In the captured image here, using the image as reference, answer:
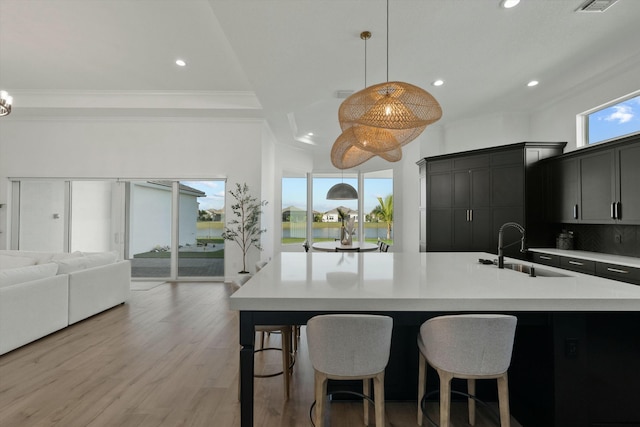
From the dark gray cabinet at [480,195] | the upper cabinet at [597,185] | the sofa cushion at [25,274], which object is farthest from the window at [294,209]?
the upper cabinet at [597,185]

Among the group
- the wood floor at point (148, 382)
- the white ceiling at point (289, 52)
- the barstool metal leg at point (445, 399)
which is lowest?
the wood floor at point (148, 382)

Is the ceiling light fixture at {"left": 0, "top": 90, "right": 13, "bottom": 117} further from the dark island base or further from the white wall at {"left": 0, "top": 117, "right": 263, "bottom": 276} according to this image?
the dark island base

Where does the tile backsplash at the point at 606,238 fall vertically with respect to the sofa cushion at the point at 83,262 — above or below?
above

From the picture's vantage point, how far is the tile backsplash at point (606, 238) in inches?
142

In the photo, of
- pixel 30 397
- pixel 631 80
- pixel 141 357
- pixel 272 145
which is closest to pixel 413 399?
pixel 141 357

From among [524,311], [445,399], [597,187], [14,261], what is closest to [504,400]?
[445,399]

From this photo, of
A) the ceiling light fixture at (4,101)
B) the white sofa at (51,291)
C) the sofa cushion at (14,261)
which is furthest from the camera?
the sofa cushion at (14,261)

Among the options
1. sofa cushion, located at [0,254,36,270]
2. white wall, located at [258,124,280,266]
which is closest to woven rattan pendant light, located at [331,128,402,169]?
white wall, located at [258,124,280,266]

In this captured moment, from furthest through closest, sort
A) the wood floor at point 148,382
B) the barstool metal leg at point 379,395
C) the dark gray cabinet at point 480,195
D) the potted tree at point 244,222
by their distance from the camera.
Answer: the potted tree at point 244,222, the dark gray cabinet at point 480,195, the wood floor at point 148,382, the barstool metal leg at point 379,395

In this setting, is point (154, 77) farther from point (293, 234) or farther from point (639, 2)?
point (639, 2)

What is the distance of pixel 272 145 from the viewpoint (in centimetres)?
745

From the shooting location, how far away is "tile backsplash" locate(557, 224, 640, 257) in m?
3.60

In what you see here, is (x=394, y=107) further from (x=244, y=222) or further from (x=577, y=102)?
(x=244, y=222)

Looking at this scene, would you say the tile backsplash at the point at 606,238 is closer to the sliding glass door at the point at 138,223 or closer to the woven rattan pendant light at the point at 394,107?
the woven rattan pendant light at the point at 394,107
